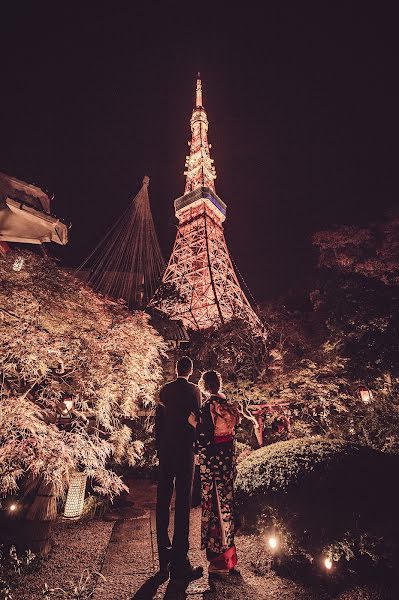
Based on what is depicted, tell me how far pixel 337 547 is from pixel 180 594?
1.08 metres

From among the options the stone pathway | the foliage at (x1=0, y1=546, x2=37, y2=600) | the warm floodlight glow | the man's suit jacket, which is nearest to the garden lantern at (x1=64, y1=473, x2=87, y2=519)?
the stone pathway

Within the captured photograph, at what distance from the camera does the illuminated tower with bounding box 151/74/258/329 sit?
23.4 m

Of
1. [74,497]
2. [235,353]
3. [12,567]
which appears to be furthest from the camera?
[235,353]

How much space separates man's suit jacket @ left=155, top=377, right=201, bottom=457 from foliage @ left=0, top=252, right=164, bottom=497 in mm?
1046

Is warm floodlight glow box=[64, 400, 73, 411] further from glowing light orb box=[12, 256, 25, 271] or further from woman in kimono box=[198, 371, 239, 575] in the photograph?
woman in kimono box=[198, 371, 239, 575]

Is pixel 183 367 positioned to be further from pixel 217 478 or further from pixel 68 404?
pixel 68 404

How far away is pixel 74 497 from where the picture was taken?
3725mm

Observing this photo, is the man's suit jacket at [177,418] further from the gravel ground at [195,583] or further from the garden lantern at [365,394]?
the garden lantern at [365,394]

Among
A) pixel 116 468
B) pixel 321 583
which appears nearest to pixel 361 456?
pixel 321 583

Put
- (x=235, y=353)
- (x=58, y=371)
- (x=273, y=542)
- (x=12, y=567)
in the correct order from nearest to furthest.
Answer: (x=12, y=567), (x=273, y=542), (x=58, y=371), (x=235, y=353)

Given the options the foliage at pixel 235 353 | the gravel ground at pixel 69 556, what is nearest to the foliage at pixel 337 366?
the foliage at pixel 235 353

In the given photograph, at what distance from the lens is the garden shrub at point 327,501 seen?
88.1 inches

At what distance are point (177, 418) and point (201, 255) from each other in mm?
24763

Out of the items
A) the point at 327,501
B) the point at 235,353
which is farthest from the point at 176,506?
the point at 235,353
